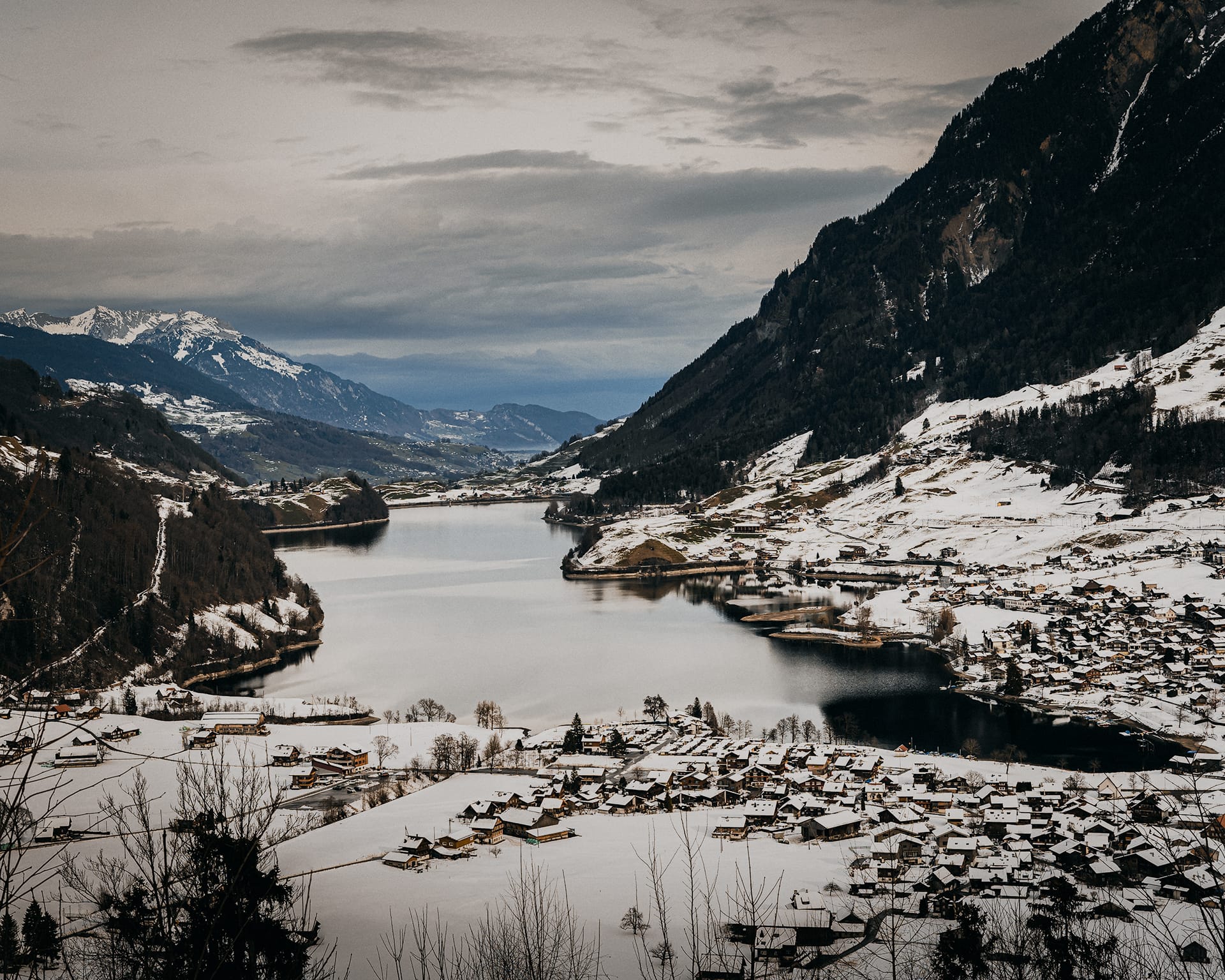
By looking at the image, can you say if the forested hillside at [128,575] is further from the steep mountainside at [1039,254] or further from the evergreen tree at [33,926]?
the steep mountainside at [1039,254]

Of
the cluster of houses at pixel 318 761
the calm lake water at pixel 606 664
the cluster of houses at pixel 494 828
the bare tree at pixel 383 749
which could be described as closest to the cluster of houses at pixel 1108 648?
the calm lake water at pixel 606 664

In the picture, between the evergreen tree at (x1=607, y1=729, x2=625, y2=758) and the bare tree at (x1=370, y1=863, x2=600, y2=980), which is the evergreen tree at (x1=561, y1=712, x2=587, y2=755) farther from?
the bare tree at (x1=370, y1=863, x2=600, y2=980)

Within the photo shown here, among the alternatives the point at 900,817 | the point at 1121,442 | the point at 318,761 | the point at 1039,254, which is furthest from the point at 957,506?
the point at 318,761

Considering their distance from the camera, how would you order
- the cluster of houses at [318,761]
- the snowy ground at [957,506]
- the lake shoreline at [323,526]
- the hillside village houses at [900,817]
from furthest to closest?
the lake shoreline at [323,526] < the snowy ground at [957,506] < the cluster of houses at [318,761] < the hillside village houses at [900,817]

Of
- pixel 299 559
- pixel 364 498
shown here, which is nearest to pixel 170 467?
pixel 364 498

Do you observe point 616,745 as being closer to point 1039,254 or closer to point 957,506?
point 957,506
